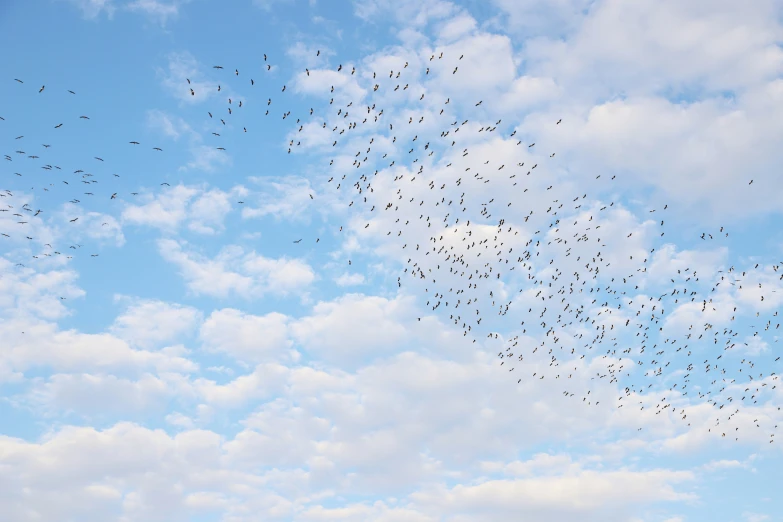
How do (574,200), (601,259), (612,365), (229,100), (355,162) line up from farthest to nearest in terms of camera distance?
(612,365)
(601,259)
(574,200)
(355,162)
(229,100)

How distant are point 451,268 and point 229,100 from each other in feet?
149

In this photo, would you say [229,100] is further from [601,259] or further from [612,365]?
[612,365]

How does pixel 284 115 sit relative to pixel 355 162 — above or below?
below

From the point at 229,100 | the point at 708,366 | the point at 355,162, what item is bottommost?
the point at 708,366

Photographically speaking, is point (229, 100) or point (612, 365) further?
point (612, 365)

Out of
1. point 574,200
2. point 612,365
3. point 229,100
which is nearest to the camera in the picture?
point 229,100

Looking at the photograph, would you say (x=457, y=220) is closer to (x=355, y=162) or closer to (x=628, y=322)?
(x=355, y=162)

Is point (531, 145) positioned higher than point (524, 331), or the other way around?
point (531, 145)

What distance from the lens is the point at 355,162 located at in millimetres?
91312

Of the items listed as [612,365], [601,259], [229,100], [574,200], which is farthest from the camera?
[612,365]

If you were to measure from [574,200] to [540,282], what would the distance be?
1505 cm

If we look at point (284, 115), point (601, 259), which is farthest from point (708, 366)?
point (284, 115)

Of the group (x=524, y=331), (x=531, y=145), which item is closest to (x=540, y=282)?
(x=524, y=331)

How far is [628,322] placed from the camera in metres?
110
